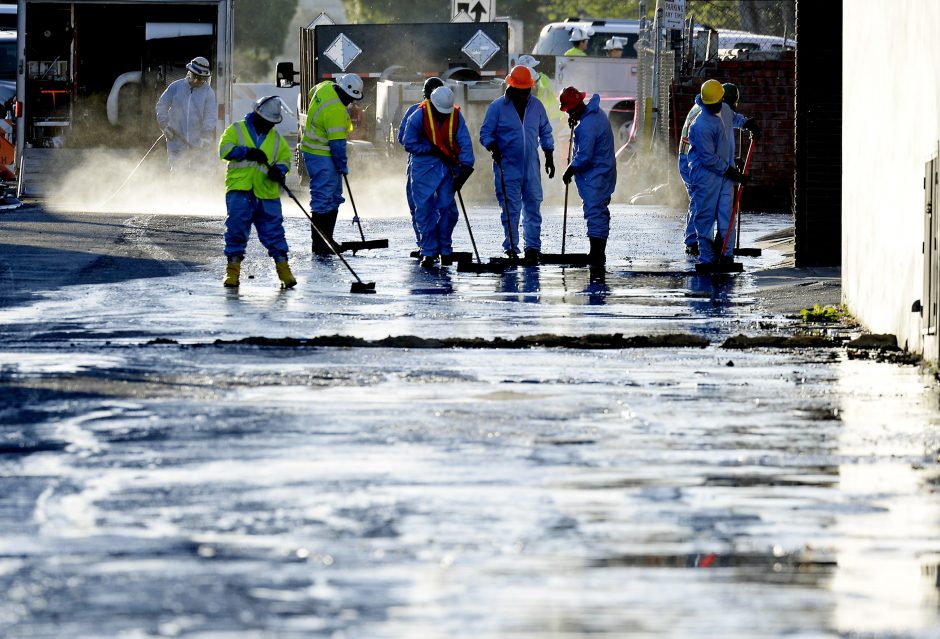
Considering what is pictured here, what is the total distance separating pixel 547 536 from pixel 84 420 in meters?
2.97

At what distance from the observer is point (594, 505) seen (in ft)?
22.8

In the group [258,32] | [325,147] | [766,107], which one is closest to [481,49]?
[766,107]

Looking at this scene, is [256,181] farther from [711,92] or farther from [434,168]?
[711,92]

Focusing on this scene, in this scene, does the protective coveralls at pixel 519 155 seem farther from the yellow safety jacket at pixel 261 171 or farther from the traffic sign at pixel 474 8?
the traffic sign at pixel 474 8

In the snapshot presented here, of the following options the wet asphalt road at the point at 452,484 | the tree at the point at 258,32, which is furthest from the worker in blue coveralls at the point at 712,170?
the tree at the point at 258,32

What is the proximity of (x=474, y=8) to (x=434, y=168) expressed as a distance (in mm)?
18965

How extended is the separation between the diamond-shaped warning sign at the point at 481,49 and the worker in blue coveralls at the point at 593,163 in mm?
14621

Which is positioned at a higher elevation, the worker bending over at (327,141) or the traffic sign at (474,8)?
the traffic sign at (474,8)

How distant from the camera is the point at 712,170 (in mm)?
18297

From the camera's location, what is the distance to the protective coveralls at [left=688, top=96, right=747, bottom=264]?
1803 cm

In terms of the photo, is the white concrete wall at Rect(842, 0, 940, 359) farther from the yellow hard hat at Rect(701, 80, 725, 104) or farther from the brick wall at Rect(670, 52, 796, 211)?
the brick wall at Rect(670, 52, 796, 211)

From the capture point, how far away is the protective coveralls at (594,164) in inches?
751

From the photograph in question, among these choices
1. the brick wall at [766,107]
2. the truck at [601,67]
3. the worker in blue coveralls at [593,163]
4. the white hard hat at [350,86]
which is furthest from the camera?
the truck at [601,67]

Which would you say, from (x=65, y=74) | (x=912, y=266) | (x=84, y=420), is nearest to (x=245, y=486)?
(x=84, y=420)
